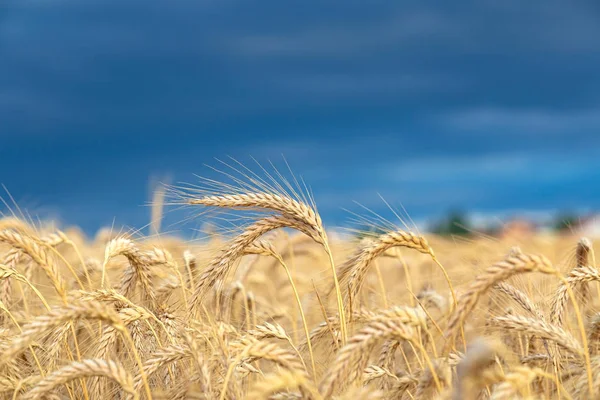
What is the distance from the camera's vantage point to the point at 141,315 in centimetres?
349

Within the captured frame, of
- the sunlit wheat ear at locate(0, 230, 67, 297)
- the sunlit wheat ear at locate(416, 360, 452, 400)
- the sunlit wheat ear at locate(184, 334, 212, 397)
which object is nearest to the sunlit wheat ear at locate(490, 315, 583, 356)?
the sunlit wheat ear at locate(416, 360, 452, 400)

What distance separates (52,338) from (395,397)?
194 centimetres

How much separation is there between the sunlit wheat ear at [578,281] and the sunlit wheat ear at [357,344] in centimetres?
136

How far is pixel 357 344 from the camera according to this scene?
102 inches

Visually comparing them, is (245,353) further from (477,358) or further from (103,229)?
(103,229)

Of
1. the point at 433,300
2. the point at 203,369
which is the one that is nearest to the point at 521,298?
the point at 433,300

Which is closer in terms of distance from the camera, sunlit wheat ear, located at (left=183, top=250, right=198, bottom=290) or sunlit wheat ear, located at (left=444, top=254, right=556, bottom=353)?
sunlit wheat ear, located at (left=444, top=254, right=556, bottom=353)

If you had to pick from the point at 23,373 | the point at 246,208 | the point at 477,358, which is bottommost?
the point at 23,373

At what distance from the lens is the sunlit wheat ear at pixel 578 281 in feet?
11.9

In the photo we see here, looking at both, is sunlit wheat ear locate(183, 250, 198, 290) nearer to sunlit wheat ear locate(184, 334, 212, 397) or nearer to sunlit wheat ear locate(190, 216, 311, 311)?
sunlit wheat ear locate(190, 216, 311, 311)

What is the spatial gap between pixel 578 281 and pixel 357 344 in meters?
1.70

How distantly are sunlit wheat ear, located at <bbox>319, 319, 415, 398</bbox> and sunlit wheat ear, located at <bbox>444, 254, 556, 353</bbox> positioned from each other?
0.50 ft

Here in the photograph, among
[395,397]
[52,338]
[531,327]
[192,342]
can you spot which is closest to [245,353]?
[192,342]

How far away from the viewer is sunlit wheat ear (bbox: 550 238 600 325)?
364cm
